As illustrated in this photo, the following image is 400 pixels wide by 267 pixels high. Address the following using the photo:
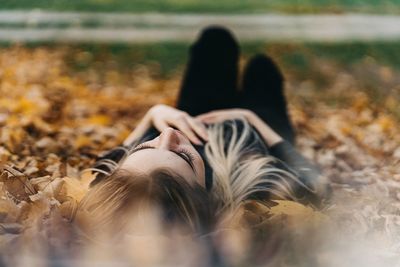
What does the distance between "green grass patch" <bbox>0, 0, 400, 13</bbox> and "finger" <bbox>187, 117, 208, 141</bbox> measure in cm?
96

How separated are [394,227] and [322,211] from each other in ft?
0.77

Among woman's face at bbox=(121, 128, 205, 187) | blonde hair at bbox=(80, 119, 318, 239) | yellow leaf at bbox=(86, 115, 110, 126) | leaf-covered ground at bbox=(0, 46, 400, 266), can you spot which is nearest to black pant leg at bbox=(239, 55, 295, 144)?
leaf-covered ground at bbox=(0, 46, 400, 266)

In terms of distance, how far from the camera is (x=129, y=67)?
3.26 metres

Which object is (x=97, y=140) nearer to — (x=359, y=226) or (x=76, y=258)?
(x=76, y=258)

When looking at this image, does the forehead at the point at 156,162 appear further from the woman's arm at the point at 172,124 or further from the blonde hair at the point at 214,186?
the woman's arm at the point at 172,124

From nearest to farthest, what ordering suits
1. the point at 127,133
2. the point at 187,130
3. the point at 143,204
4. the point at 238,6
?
the point at 143,204 → the point at 187,130 → the point at 127,133 → the point at 238,6

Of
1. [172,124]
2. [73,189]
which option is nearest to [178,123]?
[172,124]

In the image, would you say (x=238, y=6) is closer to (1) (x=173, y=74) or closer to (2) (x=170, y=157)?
(1) (x=173, y=74)

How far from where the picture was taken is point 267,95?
118 inches

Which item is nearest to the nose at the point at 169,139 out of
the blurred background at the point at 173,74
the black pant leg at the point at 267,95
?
the blurred background at the point at 173,74

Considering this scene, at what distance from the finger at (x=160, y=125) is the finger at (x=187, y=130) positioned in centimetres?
4

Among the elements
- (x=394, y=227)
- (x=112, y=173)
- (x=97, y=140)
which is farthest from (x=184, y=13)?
(x=394, y=227)

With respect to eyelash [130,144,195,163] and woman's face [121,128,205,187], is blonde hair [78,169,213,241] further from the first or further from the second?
eyelash [130,144,195,163]

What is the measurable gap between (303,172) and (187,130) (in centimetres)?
44
